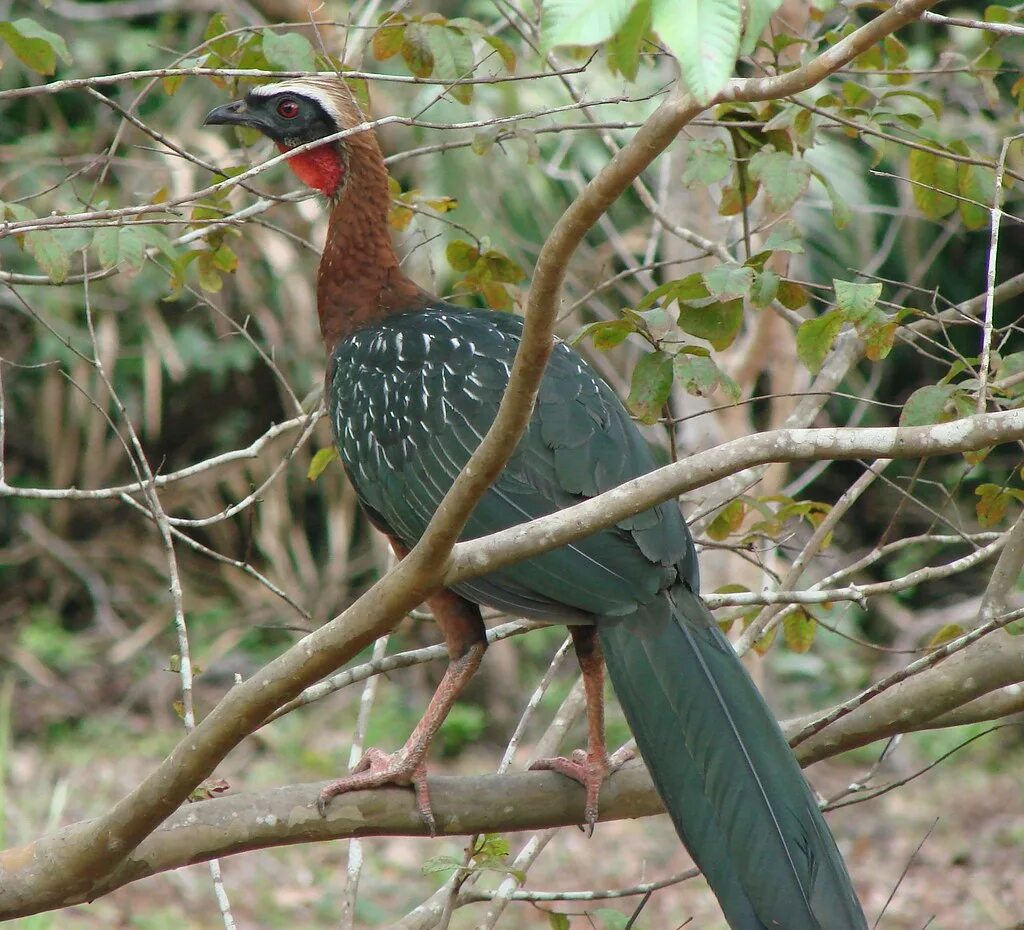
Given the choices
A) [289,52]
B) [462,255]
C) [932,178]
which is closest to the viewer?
[289,52]

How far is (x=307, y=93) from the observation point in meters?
3.75

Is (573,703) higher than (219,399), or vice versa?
(219,399)

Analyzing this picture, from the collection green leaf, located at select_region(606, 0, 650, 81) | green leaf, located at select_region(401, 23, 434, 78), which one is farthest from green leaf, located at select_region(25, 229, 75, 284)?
green leaf, located at select_region(606, 0, 650, 81)

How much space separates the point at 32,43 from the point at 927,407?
6.29 ft

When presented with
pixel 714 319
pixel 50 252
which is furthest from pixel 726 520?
pixel 50 252

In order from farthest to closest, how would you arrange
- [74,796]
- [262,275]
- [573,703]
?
1. [262,275]
2. [74,796]
3. [573,703]

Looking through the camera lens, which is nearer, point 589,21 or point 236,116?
point 589,21

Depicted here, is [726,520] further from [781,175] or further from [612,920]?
[612,920]

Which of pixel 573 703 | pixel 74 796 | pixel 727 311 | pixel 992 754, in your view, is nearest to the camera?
pixel 727 311

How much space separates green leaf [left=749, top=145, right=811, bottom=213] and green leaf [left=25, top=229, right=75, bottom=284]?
1.52 m

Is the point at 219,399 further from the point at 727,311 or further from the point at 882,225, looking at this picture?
the point at 727,311

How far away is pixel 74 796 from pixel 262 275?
319 centimetres

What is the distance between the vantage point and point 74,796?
656 centimetres

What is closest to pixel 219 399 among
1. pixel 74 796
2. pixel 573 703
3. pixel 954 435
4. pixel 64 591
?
pixel 64 591
